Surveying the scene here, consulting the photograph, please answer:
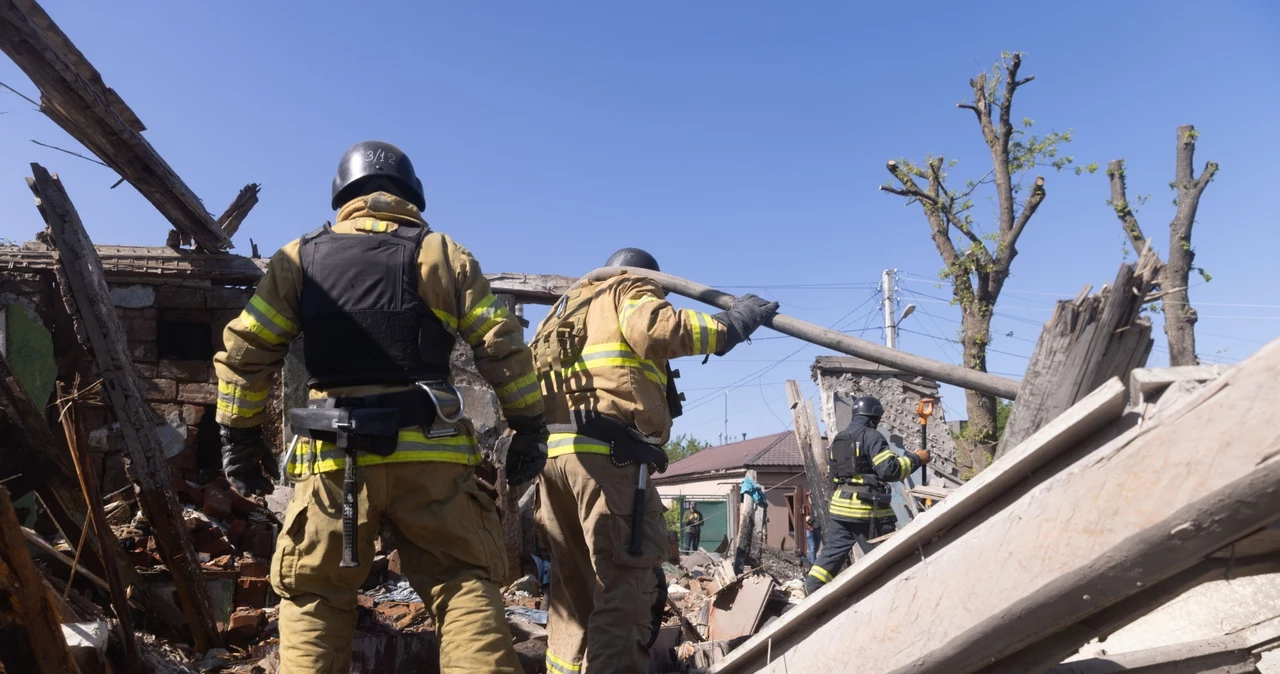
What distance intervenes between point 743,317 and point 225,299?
5.48 meters

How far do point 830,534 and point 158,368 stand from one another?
5.73m

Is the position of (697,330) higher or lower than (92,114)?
lower

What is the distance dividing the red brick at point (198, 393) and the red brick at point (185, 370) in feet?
0.20

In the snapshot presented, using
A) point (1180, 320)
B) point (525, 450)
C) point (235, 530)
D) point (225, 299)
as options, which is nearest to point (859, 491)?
point (525, 450)

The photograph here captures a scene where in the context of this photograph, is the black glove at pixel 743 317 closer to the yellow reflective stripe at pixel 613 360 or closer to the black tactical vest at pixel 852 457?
the yellow reflective stripe at pixel 613 360

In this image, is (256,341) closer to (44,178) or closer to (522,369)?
(522,369)

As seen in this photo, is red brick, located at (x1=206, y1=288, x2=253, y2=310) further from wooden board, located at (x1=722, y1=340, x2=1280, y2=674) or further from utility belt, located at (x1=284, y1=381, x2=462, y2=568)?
wooden board, located at (x1=722, y1=340, x2=1280, y2=674)

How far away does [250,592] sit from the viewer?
5.18 meters

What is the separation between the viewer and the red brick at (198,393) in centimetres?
707

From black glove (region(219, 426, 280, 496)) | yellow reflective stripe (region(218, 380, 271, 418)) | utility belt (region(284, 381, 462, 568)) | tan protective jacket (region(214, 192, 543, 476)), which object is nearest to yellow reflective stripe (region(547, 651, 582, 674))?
tan protective jacket (region(214, 192, 543, 476))

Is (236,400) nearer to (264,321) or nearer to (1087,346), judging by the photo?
(264,321)

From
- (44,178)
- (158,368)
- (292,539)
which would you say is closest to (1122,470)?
(292,539)

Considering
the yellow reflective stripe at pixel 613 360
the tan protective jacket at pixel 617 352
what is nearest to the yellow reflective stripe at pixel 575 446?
the tan protective jacket at pixel 617 352

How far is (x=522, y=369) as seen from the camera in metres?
2.68
